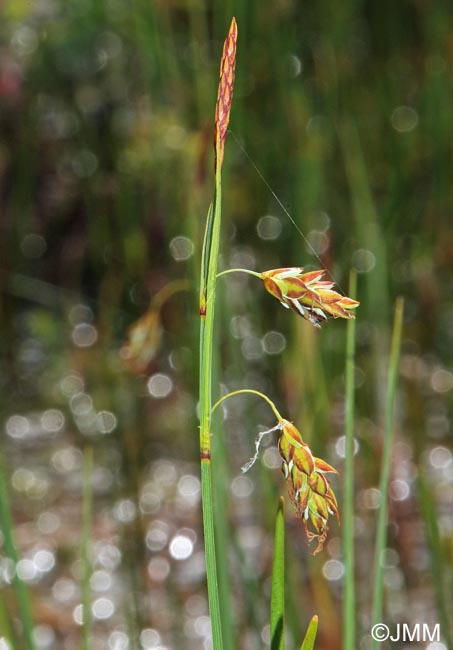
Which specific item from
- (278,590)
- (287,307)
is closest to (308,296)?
(287,307)

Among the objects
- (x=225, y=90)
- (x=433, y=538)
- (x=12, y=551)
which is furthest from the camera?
(x=433, y=538)

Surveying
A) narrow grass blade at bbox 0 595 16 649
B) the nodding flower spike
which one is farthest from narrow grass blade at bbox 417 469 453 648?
the nodding flower spike

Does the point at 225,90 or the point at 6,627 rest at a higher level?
the point at 225,90

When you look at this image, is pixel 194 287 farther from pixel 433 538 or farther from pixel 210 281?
pixel 210 281

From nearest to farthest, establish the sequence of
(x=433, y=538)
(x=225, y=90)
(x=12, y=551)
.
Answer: (x=225, y=90)
(x=12, y=551)
(x=433, y=538)

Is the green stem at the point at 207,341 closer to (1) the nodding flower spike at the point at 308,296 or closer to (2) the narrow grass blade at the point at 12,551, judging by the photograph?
(1) the nodding flower spike at the point at 308,296

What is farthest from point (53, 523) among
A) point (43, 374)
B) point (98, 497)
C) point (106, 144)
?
point (106, 144)

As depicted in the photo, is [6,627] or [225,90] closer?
[225,90]
